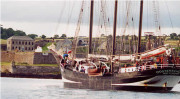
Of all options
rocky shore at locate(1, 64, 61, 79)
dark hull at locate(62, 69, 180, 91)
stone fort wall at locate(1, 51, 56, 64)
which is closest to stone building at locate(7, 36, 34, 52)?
stone fort wall at locate(1, 51, 56, 64)

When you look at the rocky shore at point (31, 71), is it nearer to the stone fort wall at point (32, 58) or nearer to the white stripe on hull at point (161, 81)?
the stone fort wall at point (32, 58)

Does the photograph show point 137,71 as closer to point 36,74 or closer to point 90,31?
point 90,31

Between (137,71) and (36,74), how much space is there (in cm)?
5497

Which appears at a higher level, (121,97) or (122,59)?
(122,59)

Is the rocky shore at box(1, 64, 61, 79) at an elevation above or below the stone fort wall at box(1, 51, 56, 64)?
below

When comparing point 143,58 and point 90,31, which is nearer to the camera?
point 143,58

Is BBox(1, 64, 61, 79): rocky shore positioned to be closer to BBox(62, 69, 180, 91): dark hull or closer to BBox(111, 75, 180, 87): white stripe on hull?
BBox(62, 69, 180, 91): dark hull

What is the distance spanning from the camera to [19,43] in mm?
156875

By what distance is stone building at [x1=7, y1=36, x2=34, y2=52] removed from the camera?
15562 cm

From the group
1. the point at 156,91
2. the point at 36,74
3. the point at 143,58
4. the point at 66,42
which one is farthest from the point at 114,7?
the point at 66,42

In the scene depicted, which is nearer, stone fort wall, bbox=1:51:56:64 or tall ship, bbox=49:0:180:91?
tall ship, bbox=49:0:180:91

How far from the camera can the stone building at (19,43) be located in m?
156

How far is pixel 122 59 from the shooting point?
62031 millimetres

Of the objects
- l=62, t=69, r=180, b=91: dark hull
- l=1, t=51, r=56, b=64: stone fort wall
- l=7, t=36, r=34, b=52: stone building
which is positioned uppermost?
l=7, t=36, r=34, b=52: stone building
